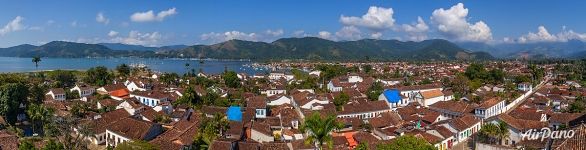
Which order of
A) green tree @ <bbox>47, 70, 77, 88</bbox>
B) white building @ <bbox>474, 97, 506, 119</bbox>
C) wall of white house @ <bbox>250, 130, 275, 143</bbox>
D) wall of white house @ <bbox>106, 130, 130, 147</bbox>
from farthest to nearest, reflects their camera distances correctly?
1. green tree @ <bbox>47, 70, 77, 88</bbox>
2. white building @ <bbox>474, 97, 506, 119</bbox>
3. wall of white house @ <bbox>250, 130, 275, 143</bbox>
4. wall of white house @ <bbox>106, 130, 130, 147</bbox>

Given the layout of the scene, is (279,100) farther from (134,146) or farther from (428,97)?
(134,146)

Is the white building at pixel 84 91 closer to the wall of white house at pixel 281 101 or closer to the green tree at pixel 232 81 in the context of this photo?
the green tree at pixel 232 81

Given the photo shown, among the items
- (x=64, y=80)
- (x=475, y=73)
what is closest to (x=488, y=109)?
(x=475, y=73)

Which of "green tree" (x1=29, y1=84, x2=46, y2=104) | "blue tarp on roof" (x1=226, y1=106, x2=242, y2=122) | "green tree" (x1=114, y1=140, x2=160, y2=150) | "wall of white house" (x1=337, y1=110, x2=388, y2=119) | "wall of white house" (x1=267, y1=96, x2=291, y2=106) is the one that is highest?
"green tree" (x1=29, y1=84, x2=46, y2=104)

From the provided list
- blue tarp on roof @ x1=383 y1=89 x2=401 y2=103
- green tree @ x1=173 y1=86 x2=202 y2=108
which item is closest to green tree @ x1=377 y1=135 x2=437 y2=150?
blue tarp on roof @ x1=383 y1=89 x2=401 y2=103

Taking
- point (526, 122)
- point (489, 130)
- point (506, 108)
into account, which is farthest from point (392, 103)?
point (489, 130)

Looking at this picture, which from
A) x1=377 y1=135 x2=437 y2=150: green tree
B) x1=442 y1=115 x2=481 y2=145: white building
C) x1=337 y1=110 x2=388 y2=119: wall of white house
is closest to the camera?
x1=377 y1=135 x2=437 y2=150: green tree

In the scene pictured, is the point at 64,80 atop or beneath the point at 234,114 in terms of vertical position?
atop

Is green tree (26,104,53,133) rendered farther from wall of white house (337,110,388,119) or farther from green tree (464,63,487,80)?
green tree (464,63,487,80)

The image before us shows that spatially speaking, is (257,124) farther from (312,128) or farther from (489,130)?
(489,130)

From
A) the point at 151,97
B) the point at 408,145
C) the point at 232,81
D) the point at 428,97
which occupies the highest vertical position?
the point at 232,81
